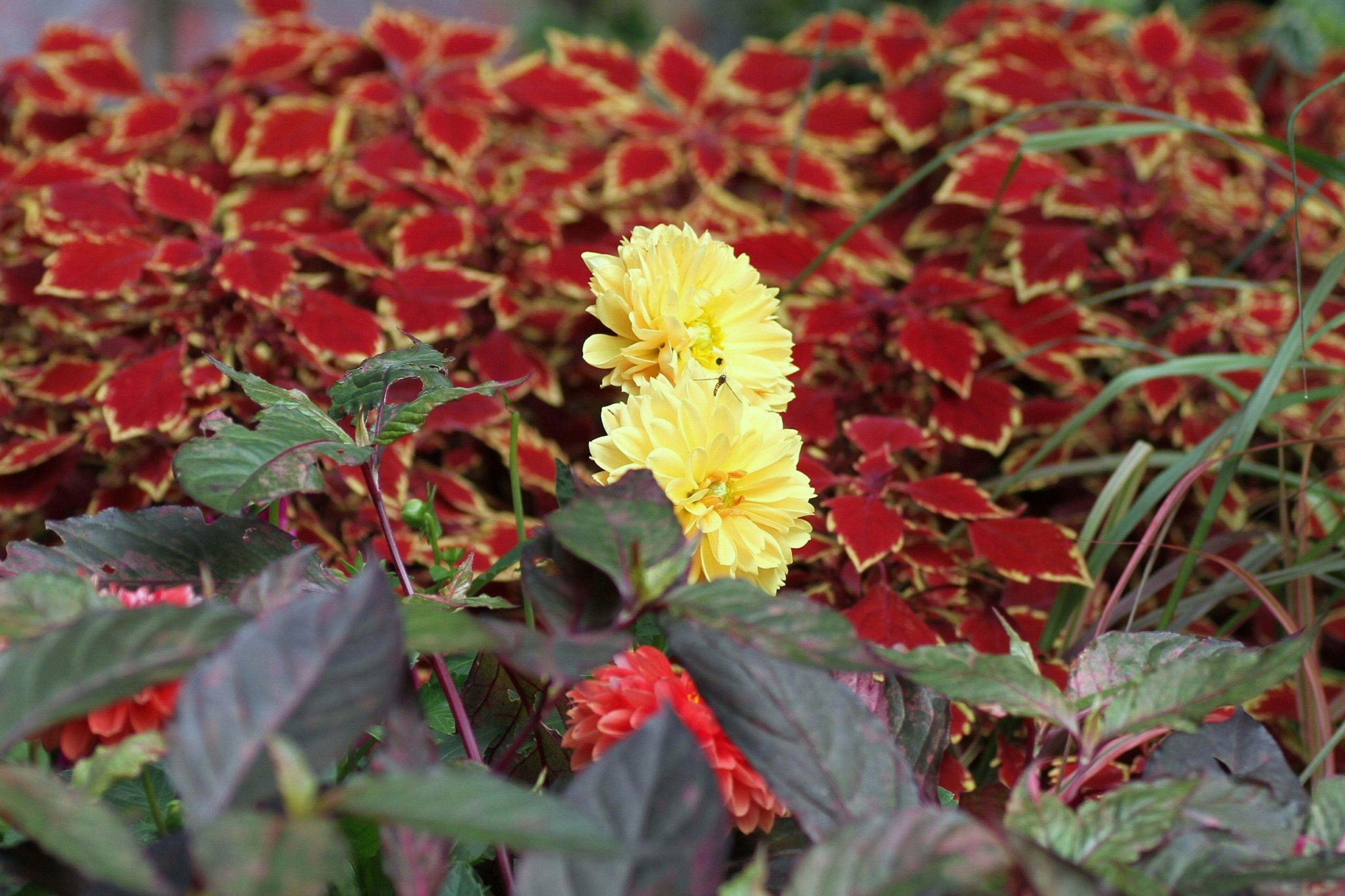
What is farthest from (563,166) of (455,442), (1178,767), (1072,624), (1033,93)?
(1178,767)

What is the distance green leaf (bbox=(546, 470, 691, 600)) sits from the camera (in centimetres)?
44

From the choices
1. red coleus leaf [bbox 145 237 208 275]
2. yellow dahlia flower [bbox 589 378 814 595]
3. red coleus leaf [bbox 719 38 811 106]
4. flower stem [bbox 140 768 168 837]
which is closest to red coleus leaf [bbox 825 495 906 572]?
yellow dahlia flower [bbox 589 378 814 595]

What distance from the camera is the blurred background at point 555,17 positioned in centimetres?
208

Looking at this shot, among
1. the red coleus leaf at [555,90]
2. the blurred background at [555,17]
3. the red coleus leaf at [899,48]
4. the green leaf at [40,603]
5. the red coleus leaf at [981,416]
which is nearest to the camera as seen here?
the green leaf at [40,603]

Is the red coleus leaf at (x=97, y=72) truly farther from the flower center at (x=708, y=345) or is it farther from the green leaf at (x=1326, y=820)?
the green leaf at (x=1326, y=820)

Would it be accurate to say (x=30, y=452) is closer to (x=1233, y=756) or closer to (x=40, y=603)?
(x=40, y=603)

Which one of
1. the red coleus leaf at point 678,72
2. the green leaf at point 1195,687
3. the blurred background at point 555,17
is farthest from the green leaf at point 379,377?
the blurred background at point 555,17

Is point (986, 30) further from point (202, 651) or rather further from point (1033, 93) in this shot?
point (202, 651)

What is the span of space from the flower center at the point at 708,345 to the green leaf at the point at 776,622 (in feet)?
0.68

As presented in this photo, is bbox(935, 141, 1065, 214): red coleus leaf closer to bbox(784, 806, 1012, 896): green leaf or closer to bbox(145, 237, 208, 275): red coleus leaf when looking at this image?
bbox(145, 237, 208, 275): red coleus leaf

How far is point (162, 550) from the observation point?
0.57 meters

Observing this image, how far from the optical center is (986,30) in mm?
1730

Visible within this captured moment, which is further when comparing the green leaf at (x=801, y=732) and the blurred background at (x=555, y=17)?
the blurred background at (x=555, y=17)

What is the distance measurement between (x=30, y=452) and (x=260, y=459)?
0.74 metres
